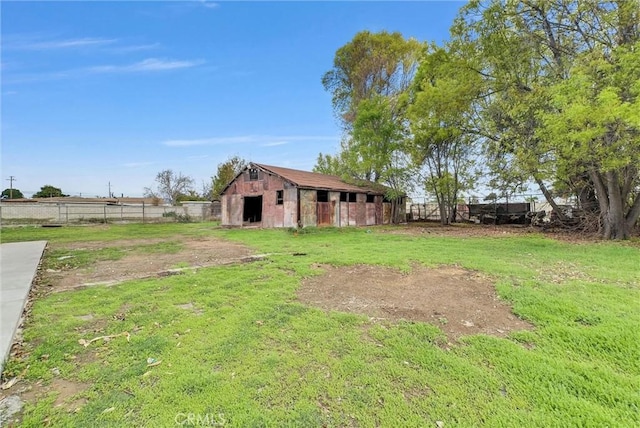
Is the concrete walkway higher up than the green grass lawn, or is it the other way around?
the concrete walkway

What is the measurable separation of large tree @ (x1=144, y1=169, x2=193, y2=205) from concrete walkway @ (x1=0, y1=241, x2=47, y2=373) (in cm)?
3759

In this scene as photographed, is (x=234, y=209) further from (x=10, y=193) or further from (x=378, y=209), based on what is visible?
(x=10, y=193)

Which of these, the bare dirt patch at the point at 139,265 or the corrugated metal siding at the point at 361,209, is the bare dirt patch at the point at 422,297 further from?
the corrugated metal siding at the point at 361,209

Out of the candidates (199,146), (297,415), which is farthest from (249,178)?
(297,415)

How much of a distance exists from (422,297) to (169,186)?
153 ft

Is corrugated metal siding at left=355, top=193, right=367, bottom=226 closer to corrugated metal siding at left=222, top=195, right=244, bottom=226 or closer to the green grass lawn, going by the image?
corrugated metal siding at left=222, top=195, right=244, bottom=226

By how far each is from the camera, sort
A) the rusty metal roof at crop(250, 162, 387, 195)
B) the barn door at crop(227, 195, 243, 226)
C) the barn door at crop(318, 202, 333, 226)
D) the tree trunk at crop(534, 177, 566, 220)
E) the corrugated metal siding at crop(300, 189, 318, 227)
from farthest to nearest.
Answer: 1. the barn door at crop(227, 195, 243, 226)
2. the barn door at crop(318, 202, 333, 226)
3. the rusty metal roof at crop(250, 162, 387, 195)
4. the corrugated metal siding at crop(300, 189, 318, 227)
5. the tree trunk at crop(534, 177, 566, 220)

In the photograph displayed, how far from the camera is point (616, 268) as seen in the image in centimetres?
600

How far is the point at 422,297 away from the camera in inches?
178

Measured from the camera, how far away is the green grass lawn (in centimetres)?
212

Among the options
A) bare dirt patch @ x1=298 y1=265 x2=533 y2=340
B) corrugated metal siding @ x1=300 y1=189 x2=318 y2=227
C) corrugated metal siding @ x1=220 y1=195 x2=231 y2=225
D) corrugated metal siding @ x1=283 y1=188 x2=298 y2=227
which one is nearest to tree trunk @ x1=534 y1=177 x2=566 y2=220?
corrugated metal siding @ x1=300 y1=189 x2=318 y2=227

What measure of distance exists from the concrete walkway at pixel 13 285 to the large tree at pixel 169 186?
3759 centimetres

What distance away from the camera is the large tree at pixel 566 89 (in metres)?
8.00

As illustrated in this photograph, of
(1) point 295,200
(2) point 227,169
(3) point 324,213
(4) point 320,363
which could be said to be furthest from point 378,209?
(2) point 227,169
